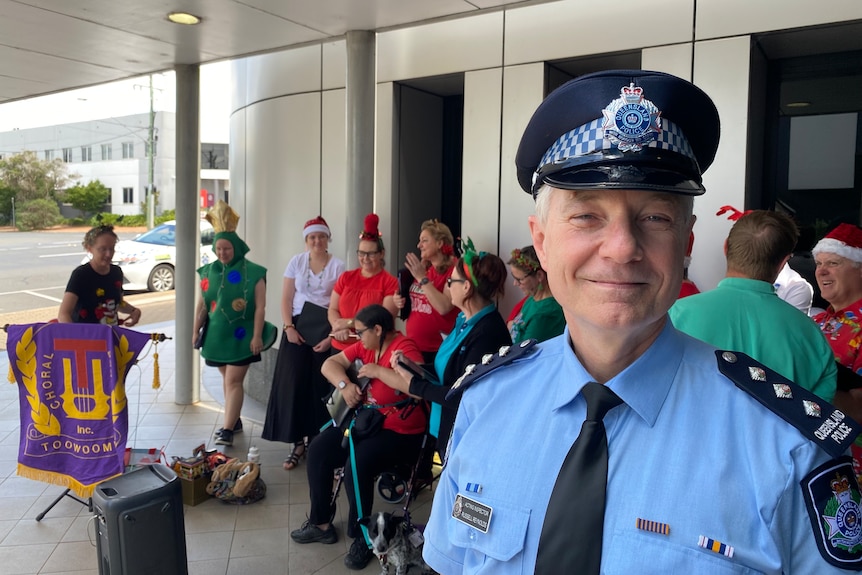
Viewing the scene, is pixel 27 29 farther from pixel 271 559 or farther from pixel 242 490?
pixel 271 559

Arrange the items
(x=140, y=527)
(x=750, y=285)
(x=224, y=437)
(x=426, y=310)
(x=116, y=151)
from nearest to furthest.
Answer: (x=750, y=285) → (x=140, y=527) → (x=426, y=310) → (x=224, y=437) → (x=116, y=151)

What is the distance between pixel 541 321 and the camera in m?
3.66

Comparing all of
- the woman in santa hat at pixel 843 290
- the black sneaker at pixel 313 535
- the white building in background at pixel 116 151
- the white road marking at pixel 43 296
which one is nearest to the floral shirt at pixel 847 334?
the woman in santa hat at pixel 843 290

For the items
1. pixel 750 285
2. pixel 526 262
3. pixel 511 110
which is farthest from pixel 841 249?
pixel 511 110

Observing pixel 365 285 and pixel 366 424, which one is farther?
pixel 365 285

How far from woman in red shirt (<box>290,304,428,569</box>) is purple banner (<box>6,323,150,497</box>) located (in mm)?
1267

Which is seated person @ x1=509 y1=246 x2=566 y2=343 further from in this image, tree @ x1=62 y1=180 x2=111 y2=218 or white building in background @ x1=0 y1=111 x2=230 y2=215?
white building in background @ x1=0 y1=111 x2=230 y2=215

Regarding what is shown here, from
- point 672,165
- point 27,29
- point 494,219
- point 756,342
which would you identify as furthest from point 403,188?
point 672,165

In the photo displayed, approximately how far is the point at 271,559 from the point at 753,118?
13.1 ft

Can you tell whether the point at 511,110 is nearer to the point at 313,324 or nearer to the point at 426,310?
the point at 426,310

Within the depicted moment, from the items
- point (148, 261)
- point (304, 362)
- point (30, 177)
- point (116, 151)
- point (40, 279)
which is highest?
point (116, 151)

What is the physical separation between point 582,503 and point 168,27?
5.15 meters

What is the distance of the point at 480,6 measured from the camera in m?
4.46

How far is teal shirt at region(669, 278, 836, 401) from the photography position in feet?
6.61
